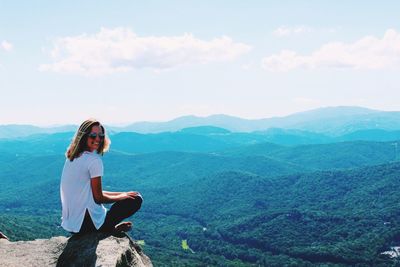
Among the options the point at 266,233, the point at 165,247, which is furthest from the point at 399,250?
the point at 165,247

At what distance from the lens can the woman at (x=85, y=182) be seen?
35.3 feet

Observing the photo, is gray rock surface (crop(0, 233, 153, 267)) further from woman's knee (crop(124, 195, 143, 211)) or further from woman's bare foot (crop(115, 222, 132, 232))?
woman's knee (crop(124, 195, 143, 211))

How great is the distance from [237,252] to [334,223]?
173 feet

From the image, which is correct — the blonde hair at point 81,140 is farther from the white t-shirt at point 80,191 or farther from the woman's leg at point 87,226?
the woman's leg at point 87,226

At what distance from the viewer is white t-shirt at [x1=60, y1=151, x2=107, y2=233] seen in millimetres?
10711

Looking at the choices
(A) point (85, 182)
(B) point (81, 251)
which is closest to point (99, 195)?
(A) point (85, 182)

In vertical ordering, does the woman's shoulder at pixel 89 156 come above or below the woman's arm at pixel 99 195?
above

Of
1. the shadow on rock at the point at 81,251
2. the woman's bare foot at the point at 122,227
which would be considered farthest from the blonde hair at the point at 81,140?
the woman's bare foot at the point at 122,227

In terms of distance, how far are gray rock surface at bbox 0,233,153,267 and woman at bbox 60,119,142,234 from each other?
460 mm

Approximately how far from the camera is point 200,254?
168375 mm

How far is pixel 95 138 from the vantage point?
36.1 feet

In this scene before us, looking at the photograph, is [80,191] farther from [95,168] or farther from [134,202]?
[134,202]

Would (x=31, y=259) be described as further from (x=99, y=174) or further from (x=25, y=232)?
(x=25, y=232)

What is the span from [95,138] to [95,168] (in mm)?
843
